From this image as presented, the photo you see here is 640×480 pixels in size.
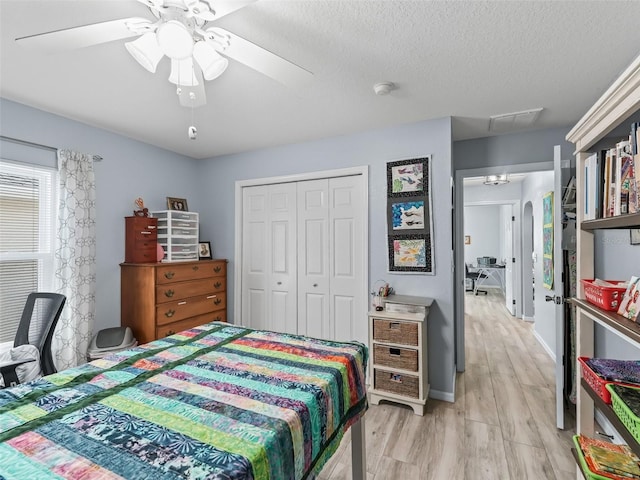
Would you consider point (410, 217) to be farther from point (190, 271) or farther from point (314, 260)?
point (190, 271)

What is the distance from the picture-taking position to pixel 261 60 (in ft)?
4.33

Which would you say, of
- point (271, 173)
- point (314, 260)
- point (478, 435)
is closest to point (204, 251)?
point (271, 173)

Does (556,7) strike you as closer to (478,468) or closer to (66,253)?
(478,468)

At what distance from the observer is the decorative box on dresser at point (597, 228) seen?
3.51ft

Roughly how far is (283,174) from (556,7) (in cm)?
255

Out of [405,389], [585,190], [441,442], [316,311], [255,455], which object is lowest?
[441,442]

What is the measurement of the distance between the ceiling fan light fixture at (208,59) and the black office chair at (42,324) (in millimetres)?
1809

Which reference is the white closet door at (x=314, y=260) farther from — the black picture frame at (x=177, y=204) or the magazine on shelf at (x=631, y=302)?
the magazine on shelf at (x=631, y=302)

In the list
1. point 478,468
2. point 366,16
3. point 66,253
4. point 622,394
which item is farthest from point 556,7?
point 66,253

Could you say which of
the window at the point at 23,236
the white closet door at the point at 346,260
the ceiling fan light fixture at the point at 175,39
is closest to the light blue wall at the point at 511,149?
the white closet door at the point at 346,260

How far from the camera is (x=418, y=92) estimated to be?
2.21m

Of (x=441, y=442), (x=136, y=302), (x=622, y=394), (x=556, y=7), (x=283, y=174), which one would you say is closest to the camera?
(x=622, y=394)

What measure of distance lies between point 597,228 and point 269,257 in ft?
9.39

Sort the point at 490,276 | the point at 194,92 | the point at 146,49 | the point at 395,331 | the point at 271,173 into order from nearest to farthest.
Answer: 1. the point at 146,49
2. the point at 194,92
3. the point at 395,331
4. the point at 271,173
5. the point at 490,276
